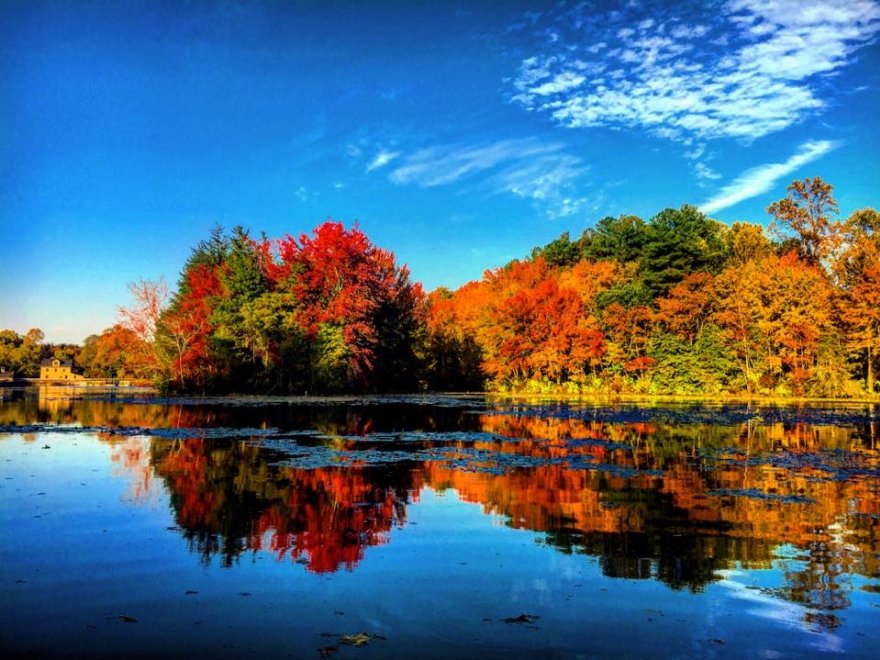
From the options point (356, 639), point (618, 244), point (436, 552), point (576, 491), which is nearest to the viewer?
point (356, 639)

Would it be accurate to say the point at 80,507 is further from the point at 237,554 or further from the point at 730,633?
the point at 730,633

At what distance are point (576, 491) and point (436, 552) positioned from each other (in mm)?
4193

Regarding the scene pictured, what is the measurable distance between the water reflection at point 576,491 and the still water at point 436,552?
0.06 meters

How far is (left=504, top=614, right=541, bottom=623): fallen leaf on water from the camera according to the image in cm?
504

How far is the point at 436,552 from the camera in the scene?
7070 millimetres

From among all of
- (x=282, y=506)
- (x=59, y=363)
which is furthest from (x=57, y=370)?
(x=282, y=506)

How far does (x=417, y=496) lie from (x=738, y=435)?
13.9 m

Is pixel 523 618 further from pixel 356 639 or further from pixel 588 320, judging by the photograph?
pixel 588 320

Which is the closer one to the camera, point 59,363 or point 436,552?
point 436,552

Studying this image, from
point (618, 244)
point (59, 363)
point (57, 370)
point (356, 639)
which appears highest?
point (618, 244)

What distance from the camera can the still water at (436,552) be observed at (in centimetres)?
473

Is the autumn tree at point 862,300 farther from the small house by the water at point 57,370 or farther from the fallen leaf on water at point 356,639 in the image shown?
the small house by the water at point 57,370

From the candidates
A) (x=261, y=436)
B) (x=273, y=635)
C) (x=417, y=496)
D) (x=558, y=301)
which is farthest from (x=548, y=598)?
(x=558, y=301)

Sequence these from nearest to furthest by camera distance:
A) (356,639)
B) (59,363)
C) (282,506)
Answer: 1. (356,639)
2. (282,506)
3. (59,363)
